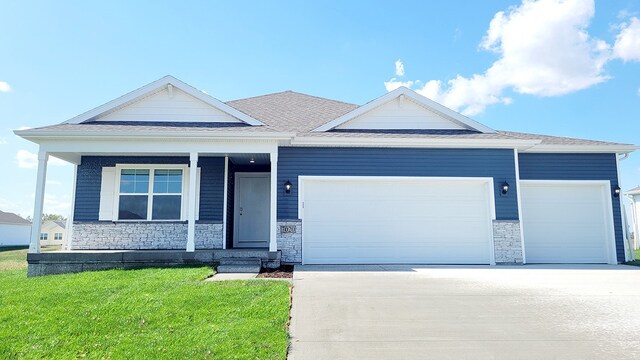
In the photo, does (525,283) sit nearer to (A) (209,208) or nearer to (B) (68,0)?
(A) (209,208)

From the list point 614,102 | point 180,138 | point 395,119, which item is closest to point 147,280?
point 180,138

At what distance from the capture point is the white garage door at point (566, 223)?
412 inches

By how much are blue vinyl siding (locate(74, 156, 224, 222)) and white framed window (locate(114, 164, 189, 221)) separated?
22 cm

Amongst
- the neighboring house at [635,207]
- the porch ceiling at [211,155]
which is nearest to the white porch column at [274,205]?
the porch ceiling at [211,155]

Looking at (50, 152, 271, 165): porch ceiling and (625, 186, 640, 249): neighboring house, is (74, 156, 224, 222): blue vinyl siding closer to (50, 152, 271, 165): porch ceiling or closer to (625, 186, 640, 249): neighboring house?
(50, 152, 271, 165): porch ceiling

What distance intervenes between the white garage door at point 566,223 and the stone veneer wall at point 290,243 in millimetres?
6165

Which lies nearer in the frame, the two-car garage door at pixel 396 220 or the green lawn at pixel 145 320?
the green lawn at pixel 145 320

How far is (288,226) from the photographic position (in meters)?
9.54

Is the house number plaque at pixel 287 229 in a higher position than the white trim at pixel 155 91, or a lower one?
lower

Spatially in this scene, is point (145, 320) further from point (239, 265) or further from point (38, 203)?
point (38, 203)

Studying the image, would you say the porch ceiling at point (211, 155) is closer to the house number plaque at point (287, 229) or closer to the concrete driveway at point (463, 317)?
the house number plaque at point (287, 229)

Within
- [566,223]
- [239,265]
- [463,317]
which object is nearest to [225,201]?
[239,265]

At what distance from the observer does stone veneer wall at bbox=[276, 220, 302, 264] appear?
9461 millimetres

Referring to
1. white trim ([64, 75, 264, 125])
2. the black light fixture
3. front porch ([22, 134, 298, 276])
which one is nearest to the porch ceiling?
front porch ([22, 134, 298, 276])
